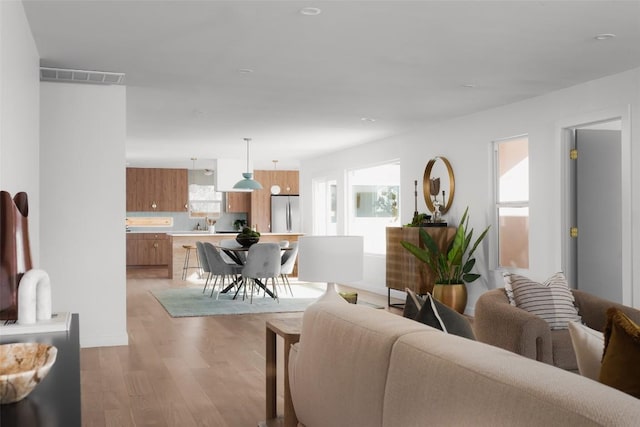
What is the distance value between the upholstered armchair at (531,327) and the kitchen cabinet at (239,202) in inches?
471

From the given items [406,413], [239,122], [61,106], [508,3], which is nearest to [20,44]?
[61,106]

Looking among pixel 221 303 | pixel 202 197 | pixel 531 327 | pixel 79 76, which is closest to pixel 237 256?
pixel 221 303

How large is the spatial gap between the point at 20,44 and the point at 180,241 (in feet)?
27.7

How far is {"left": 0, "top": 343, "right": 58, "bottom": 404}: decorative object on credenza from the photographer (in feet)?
4.81

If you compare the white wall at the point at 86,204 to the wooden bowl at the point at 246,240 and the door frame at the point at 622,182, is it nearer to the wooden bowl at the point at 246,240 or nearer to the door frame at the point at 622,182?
the wooden bowl at the point at 246,240

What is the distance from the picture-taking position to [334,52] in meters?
4.75

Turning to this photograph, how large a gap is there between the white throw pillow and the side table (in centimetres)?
143

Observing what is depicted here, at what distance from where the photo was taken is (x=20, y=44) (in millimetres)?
3684

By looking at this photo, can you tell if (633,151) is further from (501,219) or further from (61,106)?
(61,106)

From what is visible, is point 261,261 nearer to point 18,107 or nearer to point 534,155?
point 534,155

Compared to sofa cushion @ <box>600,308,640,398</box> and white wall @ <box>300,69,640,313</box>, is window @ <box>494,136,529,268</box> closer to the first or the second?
white wall @ <box>300,69,640,313</box>

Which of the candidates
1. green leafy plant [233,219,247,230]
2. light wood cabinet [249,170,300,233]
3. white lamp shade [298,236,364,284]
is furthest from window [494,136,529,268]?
green leafy plant [233,219,247,230]

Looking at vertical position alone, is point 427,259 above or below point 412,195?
below

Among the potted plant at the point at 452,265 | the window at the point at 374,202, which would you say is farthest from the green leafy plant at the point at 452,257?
the window at the point at 374,202
